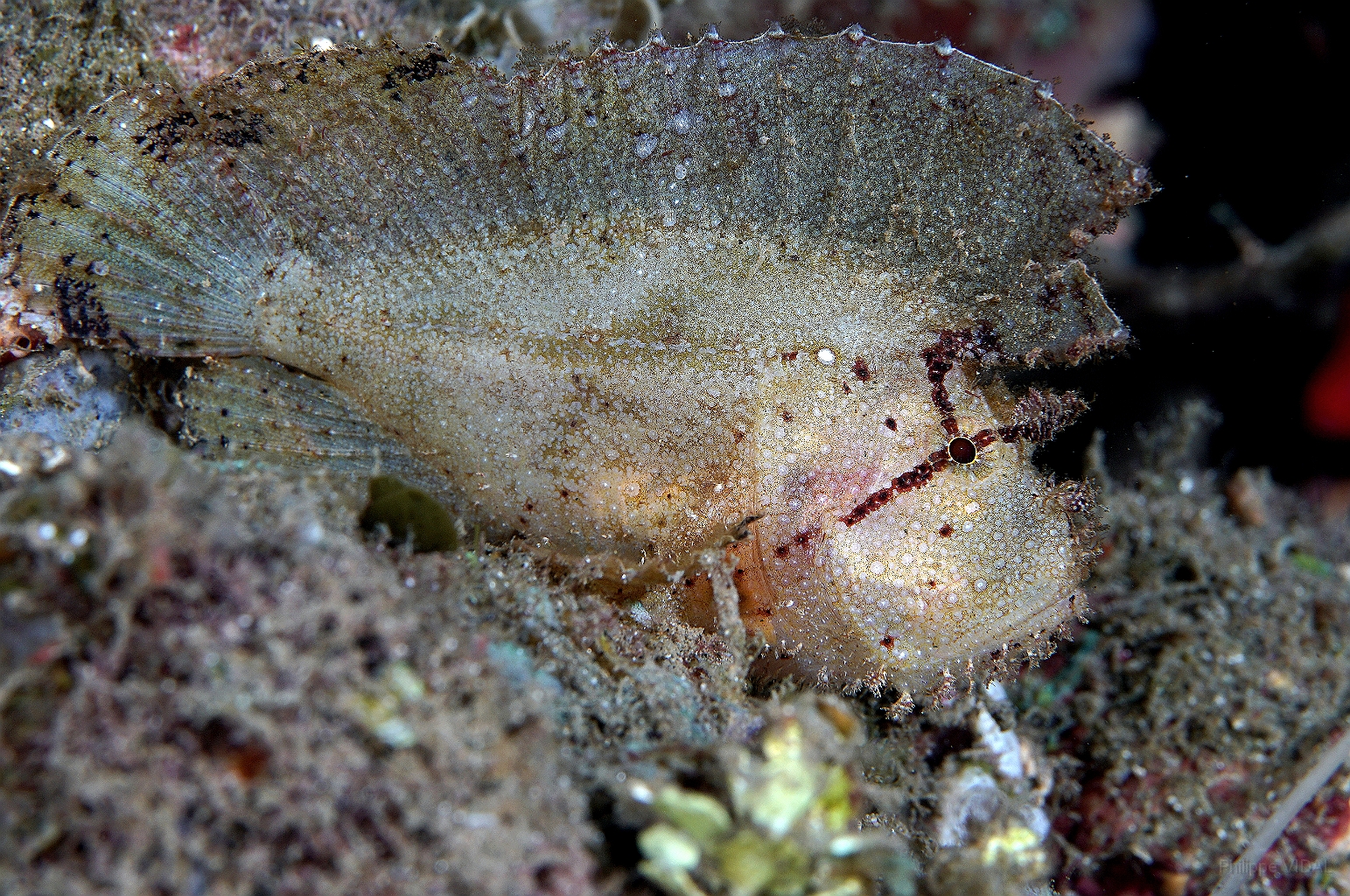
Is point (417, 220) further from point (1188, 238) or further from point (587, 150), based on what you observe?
point (1188, 238)

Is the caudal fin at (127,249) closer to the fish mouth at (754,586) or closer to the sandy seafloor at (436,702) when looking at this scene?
the sandy seafloor at (436,702)

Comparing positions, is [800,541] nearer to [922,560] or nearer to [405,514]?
[922,560]

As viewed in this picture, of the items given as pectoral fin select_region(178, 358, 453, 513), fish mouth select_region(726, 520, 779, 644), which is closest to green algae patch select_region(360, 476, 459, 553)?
pectoral fin select_region(178, 358, 453, 513)

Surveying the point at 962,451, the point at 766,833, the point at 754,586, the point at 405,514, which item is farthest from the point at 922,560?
the point at 405,514

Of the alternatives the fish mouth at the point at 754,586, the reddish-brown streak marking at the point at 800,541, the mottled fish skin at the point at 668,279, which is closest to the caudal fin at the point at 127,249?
the mottled fish skin at the point at 668,279

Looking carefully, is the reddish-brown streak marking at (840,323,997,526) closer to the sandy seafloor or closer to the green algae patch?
the sandy seafloor

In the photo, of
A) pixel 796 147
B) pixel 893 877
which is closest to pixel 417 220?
pixel 796 147
